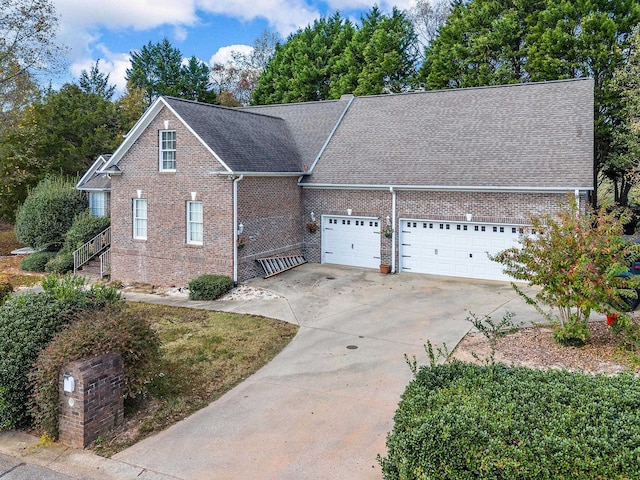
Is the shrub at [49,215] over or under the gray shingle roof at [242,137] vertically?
under

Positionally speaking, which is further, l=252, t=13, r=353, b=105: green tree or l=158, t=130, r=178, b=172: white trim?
l=252, t=13, r=353, b=105: green tree

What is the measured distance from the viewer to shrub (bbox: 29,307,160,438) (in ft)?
23.0

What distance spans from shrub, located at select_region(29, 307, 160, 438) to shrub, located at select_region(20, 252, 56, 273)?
17881 mm

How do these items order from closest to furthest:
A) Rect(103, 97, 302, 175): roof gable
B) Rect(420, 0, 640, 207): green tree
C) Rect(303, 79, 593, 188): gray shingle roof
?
Rect(303, 79, 593, 188): gray shingle roof < Rect(103, 97, 302, 175): roof gable < Rect(420, 0, 640, 207): green tree

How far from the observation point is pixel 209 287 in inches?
643

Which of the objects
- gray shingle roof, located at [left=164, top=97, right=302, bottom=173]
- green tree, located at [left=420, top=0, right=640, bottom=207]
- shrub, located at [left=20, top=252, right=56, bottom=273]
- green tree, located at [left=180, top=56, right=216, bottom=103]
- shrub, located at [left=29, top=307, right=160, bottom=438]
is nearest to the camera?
shrub, located at [left=29, top=307, right=160, bottom=438]

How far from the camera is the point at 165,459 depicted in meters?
6.57

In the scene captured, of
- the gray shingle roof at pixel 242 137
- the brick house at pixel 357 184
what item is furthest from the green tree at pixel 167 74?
the brick house at pixel 357 184

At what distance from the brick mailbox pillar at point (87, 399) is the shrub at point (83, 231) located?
A: 17249 mm

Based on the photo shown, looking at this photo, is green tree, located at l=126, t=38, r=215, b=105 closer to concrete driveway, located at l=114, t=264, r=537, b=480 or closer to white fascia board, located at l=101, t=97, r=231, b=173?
white fascia board, located at l=101, t=97, r=231, b=173

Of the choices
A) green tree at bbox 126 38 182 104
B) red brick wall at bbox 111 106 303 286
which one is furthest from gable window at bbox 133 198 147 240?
green tree at bbox 126 38 182 104

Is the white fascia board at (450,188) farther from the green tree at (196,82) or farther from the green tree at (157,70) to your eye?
the green tree at (157,70)

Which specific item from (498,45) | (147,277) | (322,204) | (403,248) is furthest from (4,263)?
(498,45)

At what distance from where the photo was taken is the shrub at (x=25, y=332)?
730 centimetres
